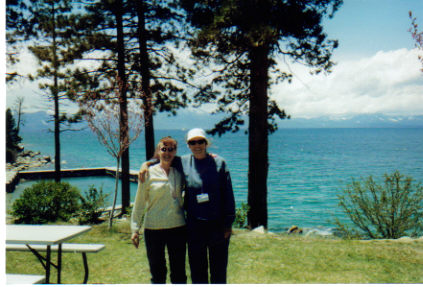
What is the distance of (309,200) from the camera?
21500 mm

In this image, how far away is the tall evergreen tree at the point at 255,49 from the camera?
6.18 meters

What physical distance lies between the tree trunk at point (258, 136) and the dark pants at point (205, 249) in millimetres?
4666

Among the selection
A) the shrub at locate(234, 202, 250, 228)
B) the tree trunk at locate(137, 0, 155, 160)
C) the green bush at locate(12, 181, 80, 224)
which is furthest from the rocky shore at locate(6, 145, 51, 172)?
the shrub at locate(234, 202, 250, 228)

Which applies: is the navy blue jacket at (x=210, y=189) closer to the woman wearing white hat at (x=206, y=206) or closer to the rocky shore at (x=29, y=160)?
the woman wearing white hat at (x=206, y=206)

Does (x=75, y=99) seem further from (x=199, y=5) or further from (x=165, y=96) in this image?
(x=199, y=5)

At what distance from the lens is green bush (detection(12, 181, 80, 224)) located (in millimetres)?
6809

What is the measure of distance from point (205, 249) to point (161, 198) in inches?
21.8

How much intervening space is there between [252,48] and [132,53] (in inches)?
149

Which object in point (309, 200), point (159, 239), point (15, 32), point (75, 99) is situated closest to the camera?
point (159, 239)

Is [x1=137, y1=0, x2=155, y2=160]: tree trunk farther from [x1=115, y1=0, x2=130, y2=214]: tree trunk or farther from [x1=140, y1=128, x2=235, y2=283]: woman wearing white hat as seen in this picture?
[x1=140, y1=128, x2=235, y2=283]: woman wearing white hat

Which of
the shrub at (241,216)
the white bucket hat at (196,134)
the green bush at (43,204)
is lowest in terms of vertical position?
the shrub at (241,216)

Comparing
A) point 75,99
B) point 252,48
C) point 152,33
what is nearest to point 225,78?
point 252,48

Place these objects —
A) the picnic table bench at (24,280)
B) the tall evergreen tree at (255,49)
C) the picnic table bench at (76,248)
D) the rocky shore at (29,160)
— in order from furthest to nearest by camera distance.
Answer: the rocky shore at (29,160)
the tall evergreen tree at (255,49)
the picnic table bench at (76,248)
the picnic table bench at (24,280)

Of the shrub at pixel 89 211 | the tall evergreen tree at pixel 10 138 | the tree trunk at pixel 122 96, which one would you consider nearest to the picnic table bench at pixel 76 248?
the shrub at pixel 89 211
